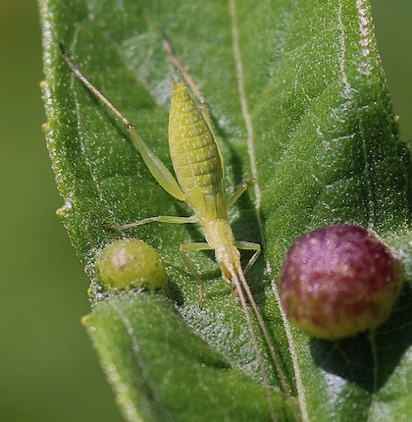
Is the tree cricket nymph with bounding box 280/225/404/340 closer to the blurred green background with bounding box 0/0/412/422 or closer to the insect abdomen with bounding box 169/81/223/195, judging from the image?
the insect abdomen with bounding box 169/81/223/195

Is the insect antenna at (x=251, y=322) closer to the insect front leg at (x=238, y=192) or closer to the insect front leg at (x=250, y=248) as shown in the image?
the insect front leg at (x=250, y=248)

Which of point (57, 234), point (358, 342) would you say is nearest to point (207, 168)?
point (358, 342)

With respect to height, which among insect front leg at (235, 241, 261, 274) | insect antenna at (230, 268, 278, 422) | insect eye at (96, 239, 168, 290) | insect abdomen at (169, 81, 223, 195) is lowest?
insect antenna at (230, 268, 278, 422)

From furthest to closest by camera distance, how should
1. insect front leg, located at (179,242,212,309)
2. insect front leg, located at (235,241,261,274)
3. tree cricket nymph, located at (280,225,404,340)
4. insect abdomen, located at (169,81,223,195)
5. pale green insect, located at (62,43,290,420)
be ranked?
insect abdomen, located at (169,81,223,195) < pale green insect, located at (62,43,290,420) < insect front leg, located at (235,241,261,274) < insect front leg, located at (179,242,212,309) < tree cricket nymph, located at (280,225,404,340)

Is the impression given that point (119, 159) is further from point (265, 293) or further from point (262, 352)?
point (262, 352)

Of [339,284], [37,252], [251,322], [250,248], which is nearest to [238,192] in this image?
[250,248]

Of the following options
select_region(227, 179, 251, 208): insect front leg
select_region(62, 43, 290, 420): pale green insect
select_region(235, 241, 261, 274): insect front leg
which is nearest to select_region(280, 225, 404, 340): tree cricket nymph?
select_region(235, 241, 261, 274): insect front leg
